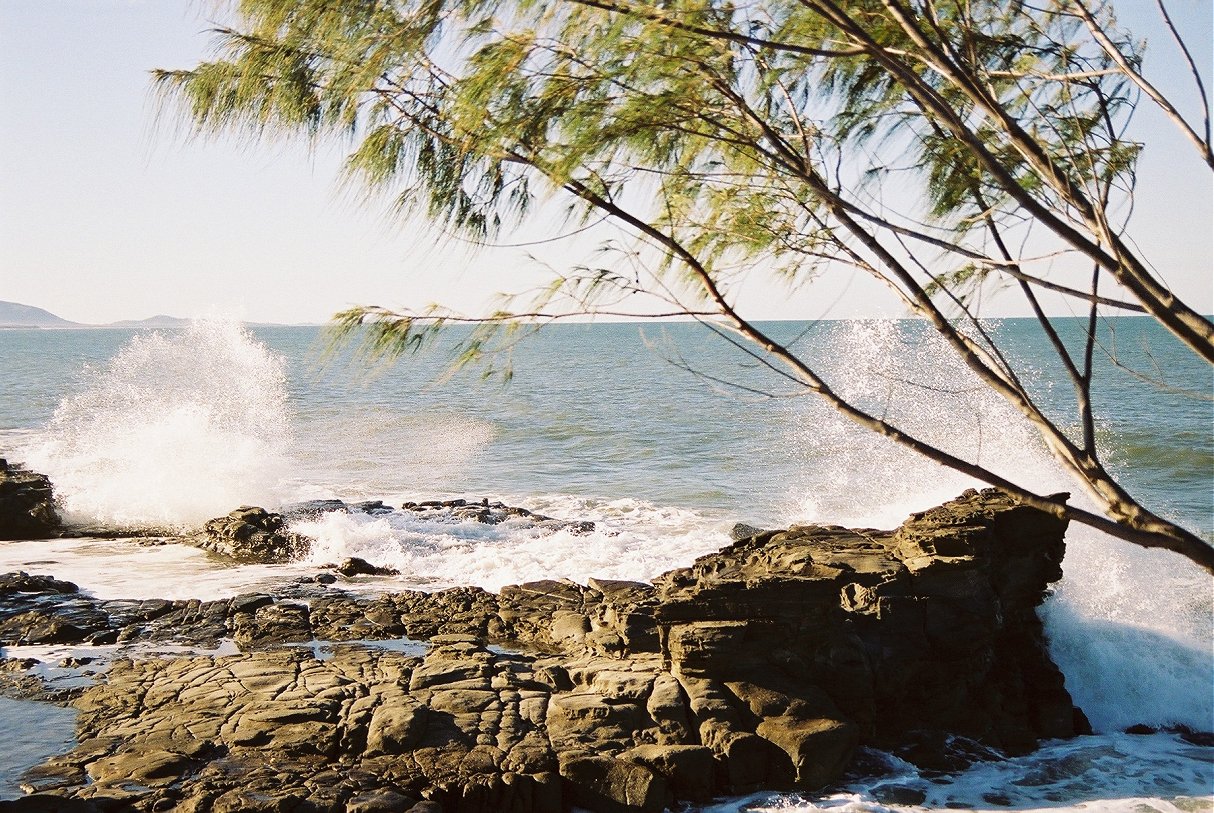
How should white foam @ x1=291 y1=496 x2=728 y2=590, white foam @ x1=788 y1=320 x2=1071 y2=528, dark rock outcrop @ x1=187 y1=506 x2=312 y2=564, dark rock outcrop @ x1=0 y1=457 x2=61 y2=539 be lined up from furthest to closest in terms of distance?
white foam @ x1=788 y1=320 x2=1071 y2=528 → dark rock outcrop @ x1=0 y1=457 x2=61 y2=539 → dark rock outcrop @ x1=187 y1=506 x2=312 y2=564 → white foam @ x1=291 y1=496 x2=728 y2=590

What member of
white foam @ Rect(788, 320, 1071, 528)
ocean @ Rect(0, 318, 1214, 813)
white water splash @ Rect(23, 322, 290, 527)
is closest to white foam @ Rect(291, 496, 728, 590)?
ocean @ Rect(0, 318, 1214, 813)

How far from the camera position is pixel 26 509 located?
17.6m

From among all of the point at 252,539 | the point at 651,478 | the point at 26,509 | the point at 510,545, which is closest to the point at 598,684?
the point at 510,545

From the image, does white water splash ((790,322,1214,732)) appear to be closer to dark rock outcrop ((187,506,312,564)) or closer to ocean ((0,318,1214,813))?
ocean ((0,318,1214,813))

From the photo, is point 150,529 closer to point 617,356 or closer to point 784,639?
point 784,639

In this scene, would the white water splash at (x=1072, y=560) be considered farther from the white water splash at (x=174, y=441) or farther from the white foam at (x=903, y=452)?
the white water splash at (x=174, y=441)

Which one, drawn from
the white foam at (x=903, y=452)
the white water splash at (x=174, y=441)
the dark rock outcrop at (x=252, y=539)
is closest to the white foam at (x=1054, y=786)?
the white foam at (x=903, y=452)

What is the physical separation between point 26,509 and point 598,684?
13.6 meters

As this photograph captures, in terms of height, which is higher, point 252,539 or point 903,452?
point 903,452

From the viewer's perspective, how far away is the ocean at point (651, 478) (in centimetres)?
866

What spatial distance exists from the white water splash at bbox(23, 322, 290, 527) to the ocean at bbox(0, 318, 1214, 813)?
13cm

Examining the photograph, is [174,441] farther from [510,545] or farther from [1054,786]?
[1054,786]

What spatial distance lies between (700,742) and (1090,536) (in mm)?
9542

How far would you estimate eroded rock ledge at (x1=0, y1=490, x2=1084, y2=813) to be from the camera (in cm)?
718
